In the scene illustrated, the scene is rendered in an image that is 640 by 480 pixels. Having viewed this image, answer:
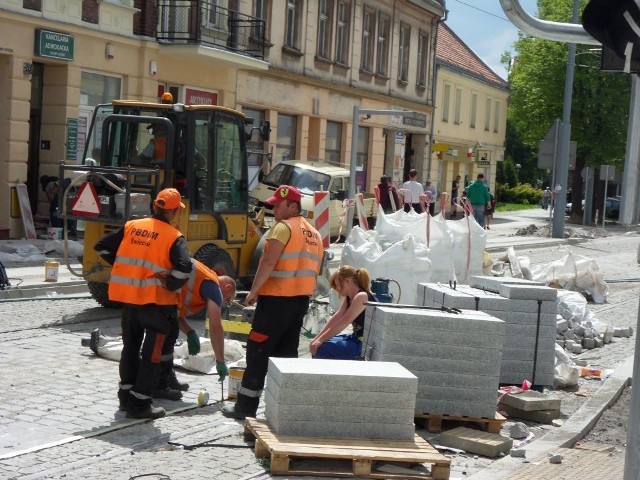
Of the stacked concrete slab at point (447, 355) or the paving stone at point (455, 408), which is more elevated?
the stacked concrete slab at point (447, 355)

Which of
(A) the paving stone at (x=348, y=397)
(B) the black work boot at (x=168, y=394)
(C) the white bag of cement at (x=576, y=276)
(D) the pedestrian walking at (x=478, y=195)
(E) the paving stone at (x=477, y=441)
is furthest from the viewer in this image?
(D) the pedestrian walking at (x=478, y=195)

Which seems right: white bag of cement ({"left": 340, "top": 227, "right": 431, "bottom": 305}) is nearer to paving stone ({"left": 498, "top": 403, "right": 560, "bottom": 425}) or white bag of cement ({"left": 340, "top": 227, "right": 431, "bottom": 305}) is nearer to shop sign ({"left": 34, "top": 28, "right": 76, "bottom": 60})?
paving stone ({"left": 498, "top": 403, "right": 560, "bottom": 425})

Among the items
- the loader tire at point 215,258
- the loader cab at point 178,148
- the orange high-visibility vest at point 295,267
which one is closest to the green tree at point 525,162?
the loader cab at point 178,148

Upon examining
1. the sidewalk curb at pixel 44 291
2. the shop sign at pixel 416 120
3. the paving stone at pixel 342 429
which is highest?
the shop sign at pixel 416 120

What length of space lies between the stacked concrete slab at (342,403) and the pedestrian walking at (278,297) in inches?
40.6

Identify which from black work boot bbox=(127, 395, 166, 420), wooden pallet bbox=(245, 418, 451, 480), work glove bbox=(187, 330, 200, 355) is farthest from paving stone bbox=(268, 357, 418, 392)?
work glove bbox=(187, 330, 200, 355)

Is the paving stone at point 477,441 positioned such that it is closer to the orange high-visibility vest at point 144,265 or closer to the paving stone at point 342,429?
the paving stone at point 342,429

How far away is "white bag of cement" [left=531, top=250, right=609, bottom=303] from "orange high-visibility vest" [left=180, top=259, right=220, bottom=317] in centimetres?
1010

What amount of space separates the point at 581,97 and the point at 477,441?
139 ft

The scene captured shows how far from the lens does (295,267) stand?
8.27m

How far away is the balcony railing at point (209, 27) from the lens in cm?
2505

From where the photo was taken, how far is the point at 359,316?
9.30m

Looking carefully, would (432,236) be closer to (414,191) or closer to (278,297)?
(278,297)

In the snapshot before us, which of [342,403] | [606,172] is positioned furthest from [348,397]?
[606,172]
